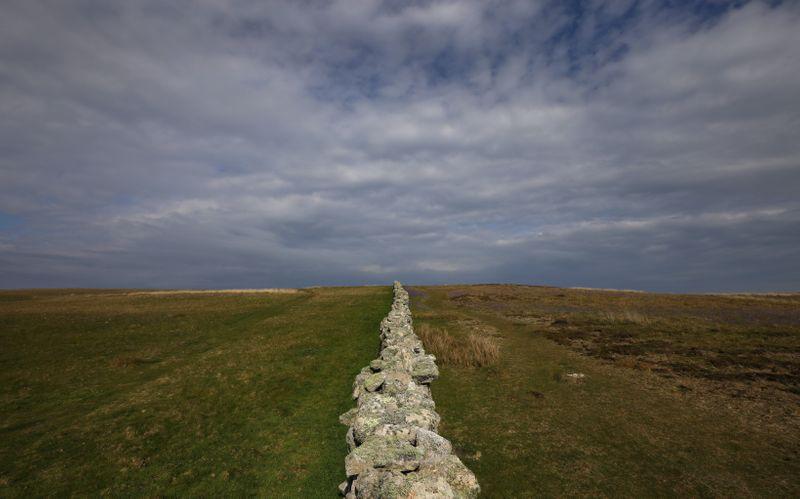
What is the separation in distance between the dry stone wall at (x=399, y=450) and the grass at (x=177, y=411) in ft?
5.78

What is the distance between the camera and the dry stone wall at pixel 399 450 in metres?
5.92

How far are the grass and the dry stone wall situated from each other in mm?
1762

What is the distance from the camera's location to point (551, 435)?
36.9 feet

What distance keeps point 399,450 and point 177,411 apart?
34.3 ft

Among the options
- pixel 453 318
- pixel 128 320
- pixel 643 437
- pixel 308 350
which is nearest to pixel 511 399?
pixel 643 437

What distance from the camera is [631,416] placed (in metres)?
12.5

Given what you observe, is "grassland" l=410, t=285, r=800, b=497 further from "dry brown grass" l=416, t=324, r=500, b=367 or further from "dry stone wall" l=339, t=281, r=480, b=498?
"dry stone wall" l=339, t=281, r=480, b=498

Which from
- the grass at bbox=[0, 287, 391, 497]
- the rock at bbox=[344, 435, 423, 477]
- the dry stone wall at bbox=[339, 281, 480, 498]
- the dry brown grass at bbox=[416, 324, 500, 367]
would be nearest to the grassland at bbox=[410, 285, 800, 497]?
the dry brown grass at bbox=[416, 324, 500, 367]

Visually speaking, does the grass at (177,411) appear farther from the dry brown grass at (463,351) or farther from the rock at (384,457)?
the dry brown grass at (463,351)

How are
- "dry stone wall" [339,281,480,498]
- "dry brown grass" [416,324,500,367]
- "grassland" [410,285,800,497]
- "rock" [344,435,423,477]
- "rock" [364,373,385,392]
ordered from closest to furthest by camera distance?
"dry stone wall" [339,281,480,498] < "rock" [344,435,423,477] < "grassland" [410,285,800,497] < "rock" [364,373,385,392] < "dry brown grass" [416,324,500,367]

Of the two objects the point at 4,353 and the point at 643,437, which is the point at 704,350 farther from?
the point at 4,353

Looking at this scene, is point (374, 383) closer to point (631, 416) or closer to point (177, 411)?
point (177, 411)

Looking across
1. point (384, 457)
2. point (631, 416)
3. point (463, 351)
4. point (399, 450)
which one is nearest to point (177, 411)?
point (384, 457)

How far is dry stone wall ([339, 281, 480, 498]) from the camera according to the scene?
592cm
